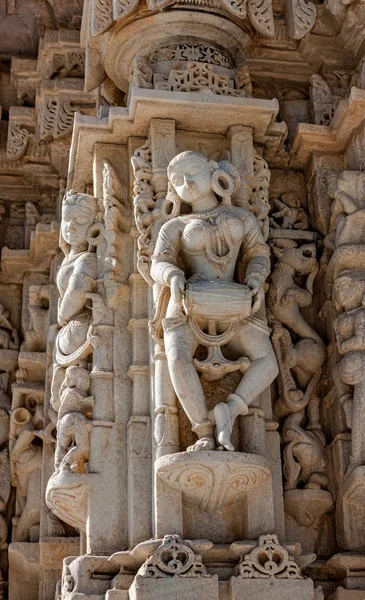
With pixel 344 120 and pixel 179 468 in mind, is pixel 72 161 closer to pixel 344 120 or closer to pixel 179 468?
pixel 344 120

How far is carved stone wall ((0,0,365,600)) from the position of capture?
815 cm

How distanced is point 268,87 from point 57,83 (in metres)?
2.10

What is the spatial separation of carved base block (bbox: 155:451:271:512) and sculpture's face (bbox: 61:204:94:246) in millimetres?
2164

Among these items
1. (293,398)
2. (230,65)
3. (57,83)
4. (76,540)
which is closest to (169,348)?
(293,398)

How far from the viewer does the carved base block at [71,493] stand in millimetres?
8383

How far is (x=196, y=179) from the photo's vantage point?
8.82 metres

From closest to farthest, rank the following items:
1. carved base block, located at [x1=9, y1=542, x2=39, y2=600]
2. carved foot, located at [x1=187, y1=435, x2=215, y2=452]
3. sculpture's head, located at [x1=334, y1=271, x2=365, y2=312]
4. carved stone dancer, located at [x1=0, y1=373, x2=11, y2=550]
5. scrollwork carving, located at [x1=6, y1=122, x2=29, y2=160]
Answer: carved foot, located at [x1=187, y1=435, x2=215, y2=452]
sculpture's head, located at [x1=334, y1=271, x2=365, y2=312]
carved base block, located at [x1=9, y1=542, x2=39, y2=600]
carved stone dancer, located at [x1=0, y1=373, x2=11, y2=550]
scrollwork carving, located at [x1=6, y1=122, x2=29, y2=160]

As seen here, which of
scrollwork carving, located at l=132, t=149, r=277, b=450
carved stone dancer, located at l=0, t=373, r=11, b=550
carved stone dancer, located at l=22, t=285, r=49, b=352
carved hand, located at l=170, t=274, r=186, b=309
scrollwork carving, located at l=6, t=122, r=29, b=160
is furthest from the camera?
scrollwork carving, located at l=6, t=122, r=29, b=160

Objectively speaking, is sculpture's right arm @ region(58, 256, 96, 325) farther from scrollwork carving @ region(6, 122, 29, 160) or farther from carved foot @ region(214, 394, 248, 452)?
scrollwork carving @ region(6, 122, 29, 160)

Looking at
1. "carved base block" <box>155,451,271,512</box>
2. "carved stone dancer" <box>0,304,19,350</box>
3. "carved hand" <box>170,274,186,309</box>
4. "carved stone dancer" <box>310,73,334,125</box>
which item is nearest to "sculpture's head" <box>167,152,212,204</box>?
"carved hand" <box>170,274,186,309</box>

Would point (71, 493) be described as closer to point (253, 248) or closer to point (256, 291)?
point (256, 291)

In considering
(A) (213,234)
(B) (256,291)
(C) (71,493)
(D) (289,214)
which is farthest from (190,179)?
(C) (71,493)

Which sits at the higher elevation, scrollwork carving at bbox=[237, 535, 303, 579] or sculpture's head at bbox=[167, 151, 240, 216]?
sculpture's head at bbox=[167, 151, 240, 216]

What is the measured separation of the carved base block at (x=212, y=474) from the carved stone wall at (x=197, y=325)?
0.05 ft
